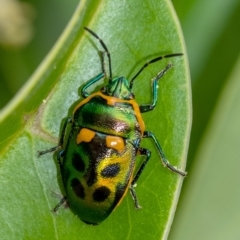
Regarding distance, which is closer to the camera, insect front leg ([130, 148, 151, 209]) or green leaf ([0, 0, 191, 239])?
green leaf ([0, 0, 191, 239])

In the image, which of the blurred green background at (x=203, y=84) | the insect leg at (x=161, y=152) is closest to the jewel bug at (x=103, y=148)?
the insect leg at (x=161, y=152)

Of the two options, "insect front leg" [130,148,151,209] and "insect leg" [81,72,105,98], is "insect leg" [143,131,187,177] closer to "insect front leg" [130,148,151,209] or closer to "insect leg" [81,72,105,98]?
"insect front leg" [130,148,151,209]

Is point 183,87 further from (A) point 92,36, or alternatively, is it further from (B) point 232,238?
(B) point 232,238

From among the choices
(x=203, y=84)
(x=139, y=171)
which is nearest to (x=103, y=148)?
(x=139, y=171)

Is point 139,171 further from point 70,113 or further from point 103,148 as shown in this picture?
point 70,113

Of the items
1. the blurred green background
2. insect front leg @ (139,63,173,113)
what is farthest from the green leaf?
the blurred green background

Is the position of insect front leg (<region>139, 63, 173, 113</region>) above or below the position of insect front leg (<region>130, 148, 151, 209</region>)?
above

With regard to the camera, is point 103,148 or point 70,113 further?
point 103,148
